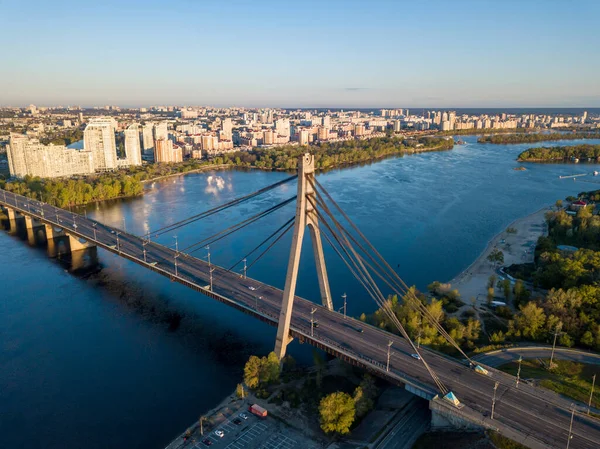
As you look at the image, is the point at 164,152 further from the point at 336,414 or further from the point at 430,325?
the point at 336,414

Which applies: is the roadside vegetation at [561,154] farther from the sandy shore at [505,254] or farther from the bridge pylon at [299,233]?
the bridge pylon at [299,233]

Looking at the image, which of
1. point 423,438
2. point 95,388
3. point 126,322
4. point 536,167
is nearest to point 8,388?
point 95,388

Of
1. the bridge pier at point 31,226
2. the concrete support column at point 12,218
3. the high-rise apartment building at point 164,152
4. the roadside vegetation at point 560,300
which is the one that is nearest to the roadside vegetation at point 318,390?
the roadside vegetation at point 560,300

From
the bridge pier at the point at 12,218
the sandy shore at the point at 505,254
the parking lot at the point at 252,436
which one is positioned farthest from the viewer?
the bridge pier at the point at 12,218

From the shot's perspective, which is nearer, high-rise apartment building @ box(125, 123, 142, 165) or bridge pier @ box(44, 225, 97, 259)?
bridge pier @ box(44, 225, 97, 259)

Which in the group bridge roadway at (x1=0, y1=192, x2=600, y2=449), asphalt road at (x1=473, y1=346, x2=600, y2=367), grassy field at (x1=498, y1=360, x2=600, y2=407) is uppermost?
bridge roadway at (x1=0, y1=192, x2=600, y2=449)

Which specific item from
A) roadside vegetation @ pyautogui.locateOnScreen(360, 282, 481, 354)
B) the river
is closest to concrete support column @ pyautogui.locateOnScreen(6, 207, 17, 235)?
the river

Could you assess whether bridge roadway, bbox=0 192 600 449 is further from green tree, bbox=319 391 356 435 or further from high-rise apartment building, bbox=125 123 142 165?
high-rise apartment building, bbox=125 123 142 165
